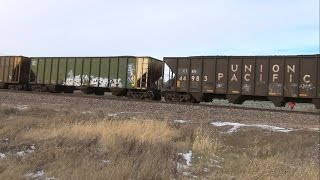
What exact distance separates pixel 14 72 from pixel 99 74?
9055 mm

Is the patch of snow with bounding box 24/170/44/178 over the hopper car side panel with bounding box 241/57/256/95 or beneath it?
beneath

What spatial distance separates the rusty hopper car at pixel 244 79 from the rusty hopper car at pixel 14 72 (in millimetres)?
14689

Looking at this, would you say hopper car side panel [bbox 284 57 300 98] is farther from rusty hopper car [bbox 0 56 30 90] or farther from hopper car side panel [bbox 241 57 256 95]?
rusty hopper car [bbox 0 56 30 90]

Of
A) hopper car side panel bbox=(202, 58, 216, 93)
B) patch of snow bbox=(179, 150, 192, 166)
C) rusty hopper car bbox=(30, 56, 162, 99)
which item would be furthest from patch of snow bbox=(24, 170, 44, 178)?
rusty hopper car bbox=(30, 56, 162, 99)

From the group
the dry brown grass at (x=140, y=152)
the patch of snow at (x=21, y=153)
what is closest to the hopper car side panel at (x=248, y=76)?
the dry brown grass at (x=140, y=152)

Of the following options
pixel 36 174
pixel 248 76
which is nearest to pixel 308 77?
pixel 248 76

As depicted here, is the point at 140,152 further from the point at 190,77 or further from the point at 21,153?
the point at 190,77

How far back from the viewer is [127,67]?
2911 cm

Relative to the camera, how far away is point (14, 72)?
1383 inches

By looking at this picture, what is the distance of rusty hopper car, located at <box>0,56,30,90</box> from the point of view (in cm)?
3512

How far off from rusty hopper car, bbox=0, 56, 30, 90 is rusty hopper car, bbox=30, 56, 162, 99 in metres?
1.15

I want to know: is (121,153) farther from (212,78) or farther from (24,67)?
(24,67)

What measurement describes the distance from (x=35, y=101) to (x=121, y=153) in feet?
52.7

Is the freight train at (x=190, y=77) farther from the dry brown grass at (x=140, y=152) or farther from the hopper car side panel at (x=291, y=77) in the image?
the dry brown grass at (x=140, y=152)
